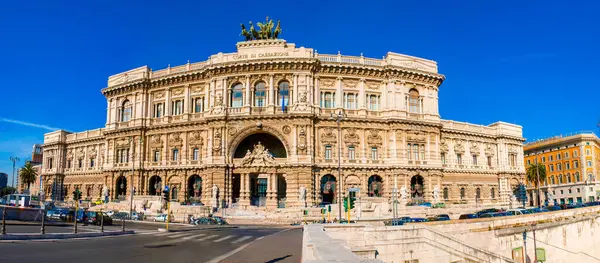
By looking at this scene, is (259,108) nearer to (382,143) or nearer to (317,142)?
(317,142)

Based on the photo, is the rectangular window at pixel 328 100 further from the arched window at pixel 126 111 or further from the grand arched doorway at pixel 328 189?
the arched window at pixel 126 111

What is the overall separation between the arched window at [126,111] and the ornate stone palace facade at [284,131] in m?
1.03

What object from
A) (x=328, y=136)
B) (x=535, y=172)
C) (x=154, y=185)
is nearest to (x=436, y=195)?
(x=328, y=136)

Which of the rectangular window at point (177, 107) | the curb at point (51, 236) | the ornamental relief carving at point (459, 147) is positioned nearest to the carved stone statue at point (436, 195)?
the ornamental relief carving at point (459, 147)

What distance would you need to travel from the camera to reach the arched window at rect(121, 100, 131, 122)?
6084 cm

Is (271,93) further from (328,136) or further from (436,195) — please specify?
(436,195)

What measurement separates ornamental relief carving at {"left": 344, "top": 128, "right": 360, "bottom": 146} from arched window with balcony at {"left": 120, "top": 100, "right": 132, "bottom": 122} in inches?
1207

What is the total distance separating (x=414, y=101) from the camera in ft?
184

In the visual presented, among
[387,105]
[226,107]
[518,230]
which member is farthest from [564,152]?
[226,107]

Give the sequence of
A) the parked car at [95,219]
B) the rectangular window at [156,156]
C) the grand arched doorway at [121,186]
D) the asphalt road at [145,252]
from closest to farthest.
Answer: the asphalt road at [145,252] → the parked car at [95,219] → the rectangular window at [156,156] → the grand arched doorway at [121,186]

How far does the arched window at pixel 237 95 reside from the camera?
174 feet

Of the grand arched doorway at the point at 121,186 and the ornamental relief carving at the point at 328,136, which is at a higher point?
the ornamental relief carving at the point at 328,136

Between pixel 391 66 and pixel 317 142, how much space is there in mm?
13362

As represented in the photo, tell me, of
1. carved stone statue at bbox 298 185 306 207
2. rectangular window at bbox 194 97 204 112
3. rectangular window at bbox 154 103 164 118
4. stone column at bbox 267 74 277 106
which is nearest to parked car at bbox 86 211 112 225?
carved stone statue at bbox 298 185 306 207
